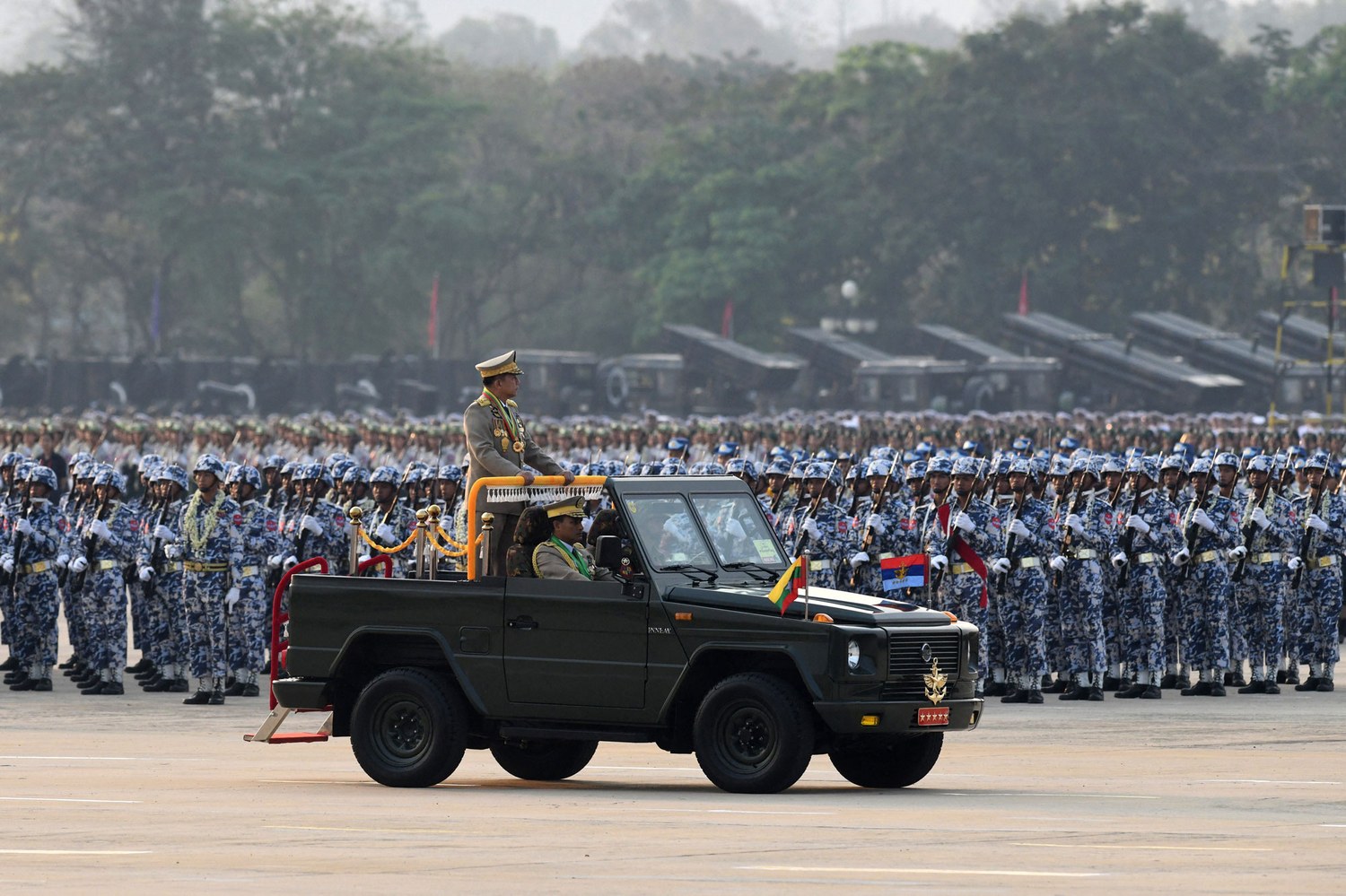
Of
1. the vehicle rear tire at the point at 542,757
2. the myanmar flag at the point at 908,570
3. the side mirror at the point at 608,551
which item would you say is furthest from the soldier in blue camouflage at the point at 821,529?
the side mirror at the point at 608,551

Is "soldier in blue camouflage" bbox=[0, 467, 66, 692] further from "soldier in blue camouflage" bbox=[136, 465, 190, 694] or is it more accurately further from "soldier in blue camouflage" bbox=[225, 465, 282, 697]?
"soldier in blue camouflage" bbox=[225, 465, 282, 697]

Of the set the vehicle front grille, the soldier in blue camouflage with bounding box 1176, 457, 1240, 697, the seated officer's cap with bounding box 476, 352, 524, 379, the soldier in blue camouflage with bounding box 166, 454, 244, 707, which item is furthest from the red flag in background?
the vehicle front grille

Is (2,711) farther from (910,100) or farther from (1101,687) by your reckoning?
(910,100)

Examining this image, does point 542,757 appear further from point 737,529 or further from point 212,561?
point 212,561

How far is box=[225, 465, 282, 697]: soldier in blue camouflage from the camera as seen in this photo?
Result: 21234 mm

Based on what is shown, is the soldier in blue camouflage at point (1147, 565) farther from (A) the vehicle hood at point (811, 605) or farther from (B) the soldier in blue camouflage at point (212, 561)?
(A) the vehicle hood at point (811, 605)

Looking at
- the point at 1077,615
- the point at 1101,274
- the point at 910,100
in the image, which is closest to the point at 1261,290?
the point at 1101,274

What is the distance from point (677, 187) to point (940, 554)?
64.0 metres

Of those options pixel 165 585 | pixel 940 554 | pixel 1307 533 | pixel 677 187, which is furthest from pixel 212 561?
pixel 677 187

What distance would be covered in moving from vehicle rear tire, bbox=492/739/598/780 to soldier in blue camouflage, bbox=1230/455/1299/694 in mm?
8425

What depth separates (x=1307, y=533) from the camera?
73.4ft

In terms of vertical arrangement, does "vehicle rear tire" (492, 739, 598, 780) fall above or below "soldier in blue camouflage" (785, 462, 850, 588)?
below

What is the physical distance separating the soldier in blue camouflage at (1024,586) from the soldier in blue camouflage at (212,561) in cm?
616

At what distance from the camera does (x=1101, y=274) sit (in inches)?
3189
